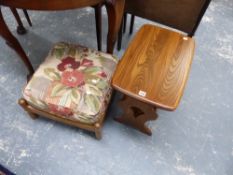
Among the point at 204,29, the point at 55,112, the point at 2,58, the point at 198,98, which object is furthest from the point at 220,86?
the point at 2,58

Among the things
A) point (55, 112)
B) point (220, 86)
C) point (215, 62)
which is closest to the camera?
point (55, 112)

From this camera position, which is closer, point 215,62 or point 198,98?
point 198,98

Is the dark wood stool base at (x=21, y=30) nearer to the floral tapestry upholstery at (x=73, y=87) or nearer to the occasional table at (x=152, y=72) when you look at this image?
the floral tapestry upholstery at (x=73, y=87)

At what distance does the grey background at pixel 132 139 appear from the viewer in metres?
1.06

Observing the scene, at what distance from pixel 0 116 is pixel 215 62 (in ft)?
4.68

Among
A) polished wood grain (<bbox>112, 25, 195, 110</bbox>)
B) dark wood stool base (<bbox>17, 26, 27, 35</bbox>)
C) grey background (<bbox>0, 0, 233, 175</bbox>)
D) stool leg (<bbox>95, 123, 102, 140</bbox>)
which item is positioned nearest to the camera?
polished wood grain (<bbox>112, 25, 195, 110</bbox>)

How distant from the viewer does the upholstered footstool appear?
892mm

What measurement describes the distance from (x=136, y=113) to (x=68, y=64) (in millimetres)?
417

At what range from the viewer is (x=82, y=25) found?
1.59 metres

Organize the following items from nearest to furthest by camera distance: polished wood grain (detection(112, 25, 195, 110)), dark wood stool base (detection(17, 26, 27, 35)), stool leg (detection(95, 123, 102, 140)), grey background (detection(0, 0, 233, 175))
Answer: polished wood grain (detection(112, 25, 195, 110)) < stool leg (detection(95, 123, 102, 140)) < grey background (detection(0, 0, 233, 175)) < dark wood stool base (detection(17, 26, 27, 35))

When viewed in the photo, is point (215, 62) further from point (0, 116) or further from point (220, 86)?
point (0, 116)

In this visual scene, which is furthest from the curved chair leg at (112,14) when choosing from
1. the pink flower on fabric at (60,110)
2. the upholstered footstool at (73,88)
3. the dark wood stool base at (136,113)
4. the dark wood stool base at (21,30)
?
the dark wood stool base at (21,30)

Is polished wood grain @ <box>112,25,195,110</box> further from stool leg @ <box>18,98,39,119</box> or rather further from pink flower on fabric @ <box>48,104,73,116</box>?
stool leg @ <box>18,98,39,119</box>

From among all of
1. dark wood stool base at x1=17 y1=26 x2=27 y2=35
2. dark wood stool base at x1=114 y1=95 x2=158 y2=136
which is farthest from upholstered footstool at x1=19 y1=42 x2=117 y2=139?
dark wood stool base at x1=17 y1=26 x2=27 y2=35
